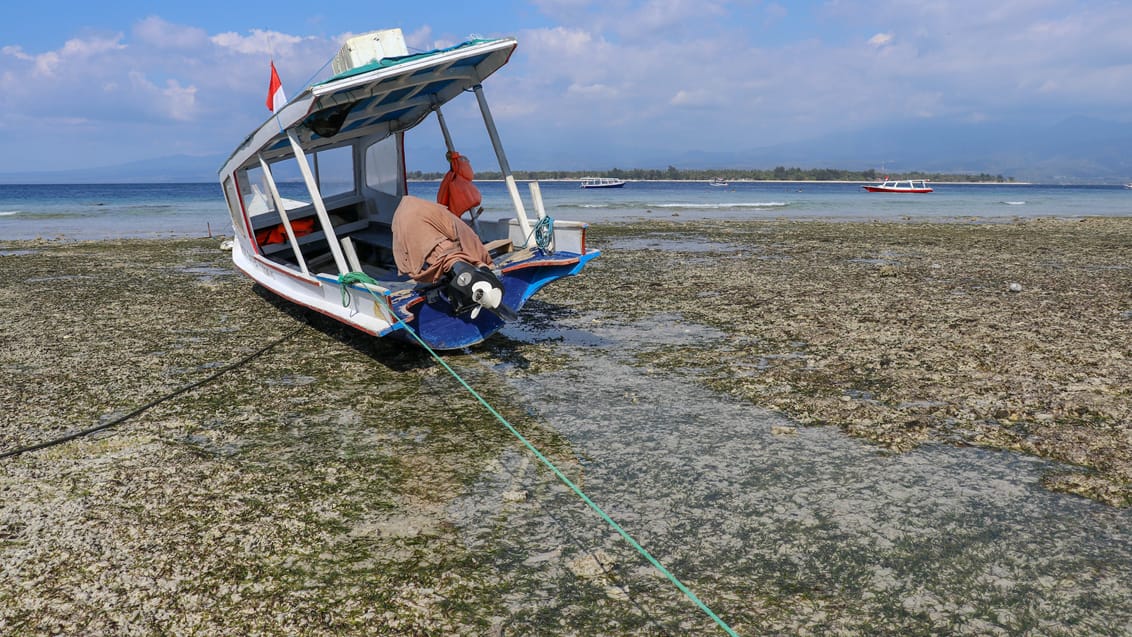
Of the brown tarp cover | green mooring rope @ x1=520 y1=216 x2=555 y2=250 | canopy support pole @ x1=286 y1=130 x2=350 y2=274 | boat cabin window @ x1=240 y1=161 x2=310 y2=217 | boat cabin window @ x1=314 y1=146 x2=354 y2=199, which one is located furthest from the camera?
boat cabin window @ x1=314 y1=146 x2=354 y2=199

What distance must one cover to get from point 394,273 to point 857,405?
23.2 ft

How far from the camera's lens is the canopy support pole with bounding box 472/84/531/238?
9234 millimetres

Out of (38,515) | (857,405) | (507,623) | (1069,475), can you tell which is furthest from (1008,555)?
(38,515)

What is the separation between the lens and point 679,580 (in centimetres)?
383

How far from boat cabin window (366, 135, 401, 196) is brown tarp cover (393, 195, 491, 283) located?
173 inches

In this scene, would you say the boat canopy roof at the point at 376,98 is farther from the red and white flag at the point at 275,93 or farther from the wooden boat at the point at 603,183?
the wooden boat at the point at 603,183

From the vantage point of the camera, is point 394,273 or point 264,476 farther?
point 394,273

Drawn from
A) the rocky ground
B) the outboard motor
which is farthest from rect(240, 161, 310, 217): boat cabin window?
the rocky ground

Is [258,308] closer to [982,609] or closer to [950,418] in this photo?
[950,418]

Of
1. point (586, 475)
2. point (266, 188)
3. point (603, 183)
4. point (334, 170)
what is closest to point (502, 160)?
point (334, 170)

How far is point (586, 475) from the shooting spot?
A: 515 centimetres

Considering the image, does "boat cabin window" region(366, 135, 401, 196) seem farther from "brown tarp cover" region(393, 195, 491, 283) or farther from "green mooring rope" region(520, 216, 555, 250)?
"brown tarp cover" region(393, 195, 491, 283)

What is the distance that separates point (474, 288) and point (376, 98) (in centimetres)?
340

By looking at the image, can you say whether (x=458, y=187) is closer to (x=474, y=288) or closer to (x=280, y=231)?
(x=474, y=288)
